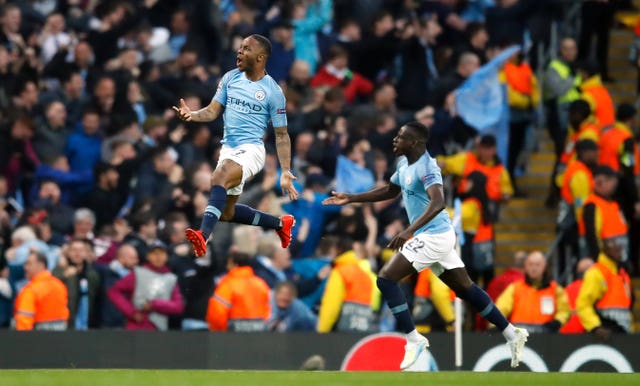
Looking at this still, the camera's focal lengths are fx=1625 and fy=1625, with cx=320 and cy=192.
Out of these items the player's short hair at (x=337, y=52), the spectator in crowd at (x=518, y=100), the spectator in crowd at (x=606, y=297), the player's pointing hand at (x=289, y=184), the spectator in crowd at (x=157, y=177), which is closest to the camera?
the player's pointing hand at (x=289, y=184)

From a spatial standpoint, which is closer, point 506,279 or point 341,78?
point 506,279

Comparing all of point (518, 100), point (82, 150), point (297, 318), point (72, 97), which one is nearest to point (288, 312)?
point (297, 318)

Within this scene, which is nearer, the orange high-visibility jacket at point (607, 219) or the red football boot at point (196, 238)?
the red football boot at point (196, 238)

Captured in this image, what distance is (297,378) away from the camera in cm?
1383

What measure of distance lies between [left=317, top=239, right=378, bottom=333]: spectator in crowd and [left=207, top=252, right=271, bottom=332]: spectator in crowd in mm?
678

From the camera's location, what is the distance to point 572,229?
65.4ft

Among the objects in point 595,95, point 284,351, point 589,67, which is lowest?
point 284,351

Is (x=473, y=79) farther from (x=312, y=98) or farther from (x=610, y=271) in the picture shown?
(x=610, y=271)

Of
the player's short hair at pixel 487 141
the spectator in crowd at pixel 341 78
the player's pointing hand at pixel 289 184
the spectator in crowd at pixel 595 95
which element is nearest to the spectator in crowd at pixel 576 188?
the player's short hair at pixel 487 141

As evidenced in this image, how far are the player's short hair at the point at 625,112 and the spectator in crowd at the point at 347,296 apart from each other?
16.0ft

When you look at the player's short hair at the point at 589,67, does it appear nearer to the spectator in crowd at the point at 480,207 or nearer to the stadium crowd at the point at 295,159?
the stadium crowd at the point at 295,159

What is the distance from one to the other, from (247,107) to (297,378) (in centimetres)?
254

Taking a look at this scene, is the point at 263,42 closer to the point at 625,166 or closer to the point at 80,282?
the point at 80,282

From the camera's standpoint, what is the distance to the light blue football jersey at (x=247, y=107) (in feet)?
48.2
